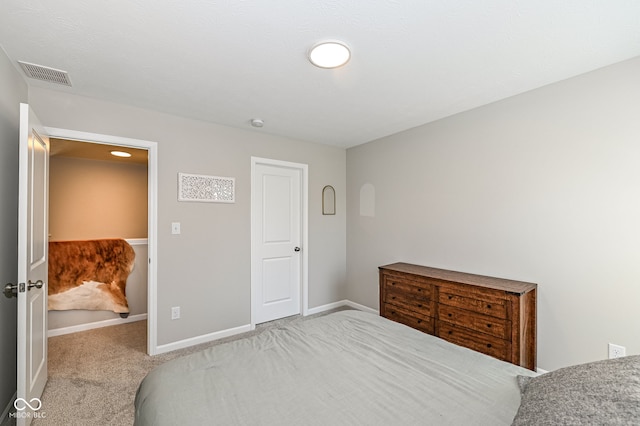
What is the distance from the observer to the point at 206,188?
3.11 m

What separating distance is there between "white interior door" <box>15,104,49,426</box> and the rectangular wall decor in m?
1.03

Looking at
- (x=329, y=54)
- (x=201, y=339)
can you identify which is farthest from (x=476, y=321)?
(x=201, y=339)

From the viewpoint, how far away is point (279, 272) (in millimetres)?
3762

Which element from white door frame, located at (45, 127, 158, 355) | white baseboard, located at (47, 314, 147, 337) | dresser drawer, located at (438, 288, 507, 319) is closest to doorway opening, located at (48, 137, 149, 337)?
white baseboard, located at (47, 314, 147, 337)

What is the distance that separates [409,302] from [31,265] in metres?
2.96

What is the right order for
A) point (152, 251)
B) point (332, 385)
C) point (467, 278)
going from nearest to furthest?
point (332, 385), point (467, 278), point (152, 251)

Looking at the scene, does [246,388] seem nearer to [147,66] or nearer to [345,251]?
[147,66]

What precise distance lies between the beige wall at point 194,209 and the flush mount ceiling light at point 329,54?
1.71 m

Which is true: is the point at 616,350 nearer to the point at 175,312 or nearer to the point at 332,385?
the point at 332,385

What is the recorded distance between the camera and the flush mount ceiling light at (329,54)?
1752 mm

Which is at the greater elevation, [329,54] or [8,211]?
[329,54]

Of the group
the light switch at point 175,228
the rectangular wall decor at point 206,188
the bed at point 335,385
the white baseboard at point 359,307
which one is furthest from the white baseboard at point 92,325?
the bed at point 335,385

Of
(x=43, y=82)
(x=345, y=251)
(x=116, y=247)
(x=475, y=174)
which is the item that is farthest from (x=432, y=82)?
(x=116, y=247)

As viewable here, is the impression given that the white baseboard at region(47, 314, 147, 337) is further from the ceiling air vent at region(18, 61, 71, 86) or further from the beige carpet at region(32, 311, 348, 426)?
the ceiling air vent at region(18, 61, 71, 86)
